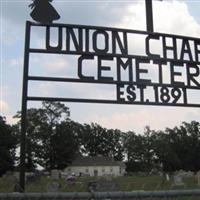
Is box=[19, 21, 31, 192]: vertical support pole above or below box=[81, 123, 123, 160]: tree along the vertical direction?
below

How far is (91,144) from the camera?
121812mm

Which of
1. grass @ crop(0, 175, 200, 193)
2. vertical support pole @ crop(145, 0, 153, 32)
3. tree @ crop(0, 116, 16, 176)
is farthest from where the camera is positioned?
tree @ crop(0, 116, 16, 176)

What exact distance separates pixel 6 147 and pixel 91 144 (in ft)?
129

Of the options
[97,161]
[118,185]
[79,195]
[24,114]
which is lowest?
[79,195]

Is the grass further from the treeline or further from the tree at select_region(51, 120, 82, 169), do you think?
the tree at select_region(51, 120, 82, 169)

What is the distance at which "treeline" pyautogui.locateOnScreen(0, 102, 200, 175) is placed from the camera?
318ft

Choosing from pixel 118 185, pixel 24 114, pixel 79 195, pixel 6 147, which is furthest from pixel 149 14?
pixel 6 147

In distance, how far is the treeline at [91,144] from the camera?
96.9 metres

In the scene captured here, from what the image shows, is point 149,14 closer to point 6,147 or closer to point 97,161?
point 6,147

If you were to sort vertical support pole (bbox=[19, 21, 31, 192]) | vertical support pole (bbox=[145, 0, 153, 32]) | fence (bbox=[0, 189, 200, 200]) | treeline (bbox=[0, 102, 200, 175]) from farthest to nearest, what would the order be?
treeline (bbox=[0, 102, 200, 175]), vertical support pole (bbox=[145, 0, 153, 32]), vertical support pole (bbox=[19, 21, 31, 192]), fence (bbox=[0, 189, 200, 200])

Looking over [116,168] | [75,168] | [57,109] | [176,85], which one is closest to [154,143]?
[116,168]


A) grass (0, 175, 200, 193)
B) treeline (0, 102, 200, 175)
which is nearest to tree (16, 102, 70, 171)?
treeline (0, 102, 200, 175)

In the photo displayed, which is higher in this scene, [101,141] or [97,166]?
[101,141]

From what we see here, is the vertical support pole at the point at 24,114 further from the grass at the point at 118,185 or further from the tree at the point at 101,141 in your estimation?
the tree at the point at 101,141
